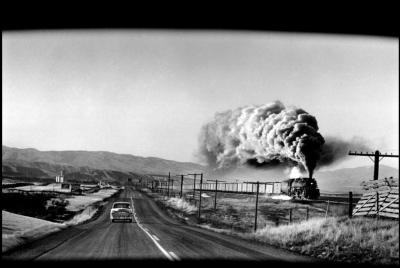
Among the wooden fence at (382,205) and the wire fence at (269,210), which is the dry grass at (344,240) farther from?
the wire fence at (269,210)

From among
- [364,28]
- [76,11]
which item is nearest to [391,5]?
[364,28]

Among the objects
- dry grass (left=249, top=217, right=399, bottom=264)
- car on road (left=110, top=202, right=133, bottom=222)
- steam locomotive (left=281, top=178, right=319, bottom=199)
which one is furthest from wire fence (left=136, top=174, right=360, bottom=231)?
car on road (left=110, top=202, right=133, bottom=222)

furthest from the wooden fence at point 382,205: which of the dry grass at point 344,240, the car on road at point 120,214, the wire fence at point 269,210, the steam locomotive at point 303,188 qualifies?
the car on road at point 120,214

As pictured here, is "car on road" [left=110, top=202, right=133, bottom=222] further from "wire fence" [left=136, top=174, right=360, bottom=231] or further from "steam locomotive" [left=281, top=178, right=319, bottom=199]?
"steam locomotive" [left=281, top=178, right=319, bottom=199]

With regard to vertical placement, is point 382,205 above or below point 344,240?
above

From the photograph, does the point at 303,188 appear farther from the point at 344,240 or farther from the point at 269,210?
the point at 344,240

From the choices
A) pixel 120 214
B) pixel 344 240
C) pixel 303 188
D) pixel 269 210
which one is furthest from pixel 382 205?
pixel 269 210

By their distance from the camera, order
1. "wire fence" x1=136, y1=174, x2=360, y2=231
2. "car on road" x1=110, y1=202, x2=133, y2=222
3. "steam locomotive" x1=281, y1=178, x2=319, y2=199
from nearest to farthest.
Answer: "wire fence" x1=136, y1=174, x2=360, y2=231, "car on road" x1=110, y1=202, x2=133, y2=222, "steam locomotive" x1=281, y1=178, x2=319, y2=199
